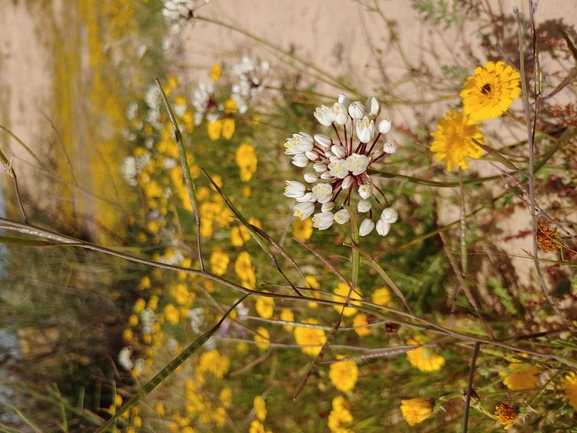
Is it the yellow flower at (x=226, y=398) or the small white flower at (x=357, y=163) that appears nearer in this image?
A: the small white flower at (x=357, y=163)

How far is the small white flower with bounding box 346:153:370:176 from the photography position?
2.32 feet

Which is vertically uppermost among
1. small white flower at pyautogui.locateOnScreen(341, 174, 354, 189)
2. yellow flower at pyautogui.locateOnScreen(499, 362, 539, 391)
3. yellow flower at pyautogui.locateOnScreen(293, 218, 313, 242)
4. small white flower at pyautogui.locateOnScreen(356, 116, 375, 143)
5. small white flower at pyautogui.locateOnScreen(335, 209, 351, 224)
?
small white flower at pyautogui.locateOnScreen(356, 116, 375, 143)

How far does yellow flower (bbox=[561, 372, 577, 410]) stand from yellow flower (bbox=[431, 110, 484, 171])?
0.51 meters

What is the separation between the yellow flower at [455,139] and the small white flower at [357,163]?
286mm

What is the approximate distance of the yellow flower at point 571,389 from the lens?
0.85 metres

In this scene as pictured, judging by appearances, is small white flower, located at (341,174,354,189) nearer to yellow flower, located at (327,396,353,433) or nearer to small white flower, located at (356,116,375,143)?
small white flower, located at (356,116,375,143)

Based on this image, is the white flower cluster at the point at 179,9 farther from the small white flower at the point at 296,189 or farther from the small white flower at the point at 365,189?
the small white flower at the point at 365,189

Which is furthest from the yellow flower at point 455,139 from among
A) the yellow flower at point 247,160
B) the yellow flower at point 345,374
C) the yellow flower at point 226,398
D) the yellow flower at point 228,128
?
the yellow flower at point 226,398

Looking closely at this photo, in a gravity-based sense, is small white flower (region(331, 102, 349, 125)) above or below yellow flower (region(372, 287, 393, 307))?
above

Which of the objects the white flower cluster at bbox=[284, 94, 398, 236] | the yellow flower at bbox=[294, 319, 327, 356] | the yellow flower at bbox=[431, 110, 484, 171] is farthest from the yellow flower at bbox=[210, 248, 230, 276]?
the yellow flower at bbox=[431, 110, 484, 171]

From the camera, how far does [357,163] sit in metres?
0.71

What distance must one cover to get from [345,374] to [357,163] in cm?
86

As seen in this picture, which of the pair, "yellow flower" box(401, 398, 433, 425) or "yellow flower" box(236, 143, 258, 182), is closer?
"yellow flower" box(401, 398, 433, 425)

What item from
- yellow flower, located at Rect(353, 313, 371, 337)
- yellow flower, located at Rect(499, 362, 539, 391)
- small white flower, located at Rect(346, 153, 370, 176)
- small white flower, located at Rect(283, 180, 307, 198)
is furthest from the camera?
yellow flower, located at Rect(353, 313, 371, 337)
